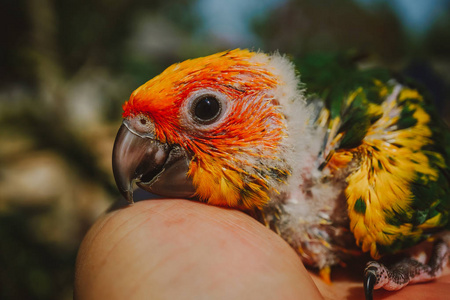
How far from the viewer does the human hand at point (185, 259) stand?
84 centimetres

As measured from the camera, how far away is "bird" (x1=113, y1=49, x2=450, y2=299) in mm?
1143

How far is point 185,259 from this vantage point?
89 centimetres

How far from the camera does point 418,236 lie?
120cm

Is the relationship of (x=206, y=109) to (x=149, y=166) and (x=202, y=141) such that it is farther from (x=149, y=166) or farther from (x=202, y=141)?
(x=149, y=166)

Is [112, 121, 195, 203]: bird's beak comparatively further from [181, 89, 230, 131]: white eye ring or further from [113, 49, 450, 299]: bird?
[181, 89, 230, 131]: white eye ring

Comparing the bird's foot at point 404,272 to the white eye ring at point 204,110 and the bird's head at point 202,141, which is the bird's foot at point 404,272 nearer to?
the bird's head at point 202,141

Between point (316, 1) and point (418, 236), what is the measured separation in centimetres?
740

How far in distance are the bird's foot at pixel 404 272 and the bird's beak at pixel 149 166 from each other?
0.71 metres

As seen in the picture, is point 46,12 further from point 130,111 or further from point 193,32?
point 193,32

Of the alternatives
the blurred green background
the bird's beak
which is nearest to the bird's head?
the bird's beak

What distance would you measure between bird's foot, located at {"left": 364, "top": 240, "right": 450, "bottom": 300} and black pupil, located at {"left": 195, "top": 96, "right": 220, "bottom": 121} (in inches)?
31.6

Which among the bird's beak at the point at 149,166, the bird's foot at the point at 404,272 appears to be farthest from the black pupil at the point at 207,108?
the bird's foot at the point at 404,272

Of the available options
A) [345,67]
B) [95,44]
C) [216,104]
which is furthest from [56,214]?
[345,67]

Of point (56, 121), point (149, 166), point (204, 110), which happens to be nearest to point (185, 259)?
point (149, 166)
